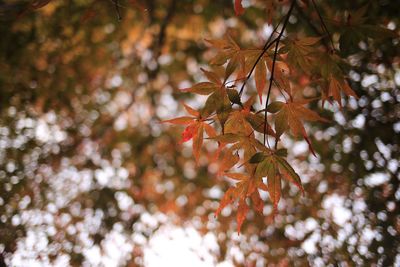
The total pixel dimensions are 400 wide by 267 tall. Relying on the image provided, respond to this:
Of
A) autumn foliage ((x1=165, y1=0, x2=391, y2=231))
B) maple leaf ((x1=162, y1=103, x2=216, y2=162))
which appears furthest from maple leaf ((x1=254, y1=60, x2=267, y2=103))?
maple leaf ((x1=162, y1=103, x2=216, y2=162))

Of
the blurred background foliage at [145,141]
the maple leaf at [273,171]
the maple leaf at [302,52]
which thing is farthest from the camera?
the blurred background foliage at [145,141]

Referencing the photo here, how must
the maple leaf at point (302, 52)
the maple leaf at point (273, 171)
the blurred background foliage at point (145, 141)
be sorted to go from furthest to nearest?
1. the blurred background foliage at point (145, 141)
2. the maple leaf at point (302, 52)
3. the maple leaf at point (273, 171)

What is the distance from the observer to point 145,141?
3334mm

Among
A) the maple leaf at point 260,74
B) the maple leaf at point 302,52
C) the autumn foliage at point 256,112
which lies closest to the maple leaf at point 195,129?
the autumn foliage at point 256,112

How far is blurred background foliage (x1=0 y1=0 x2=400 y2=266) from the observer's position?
1.72m

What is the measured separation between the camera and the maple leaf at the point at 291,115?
0.93 metres

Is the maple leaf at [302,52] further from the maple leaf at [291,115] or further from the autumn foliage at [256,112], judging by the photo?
the maple leaf at [291,115]

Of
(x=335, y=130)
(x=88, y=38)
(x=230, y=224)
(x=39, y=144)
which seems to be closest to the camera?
(x=335, y=130)

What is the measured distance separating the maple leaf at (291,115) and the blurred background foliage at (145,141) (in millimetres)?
268

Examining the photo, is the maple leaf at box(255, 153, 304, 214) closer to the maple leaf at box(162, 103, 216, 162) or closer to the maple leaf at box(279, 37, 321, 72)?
the maple leaf at box(162, 103, 216, 162)

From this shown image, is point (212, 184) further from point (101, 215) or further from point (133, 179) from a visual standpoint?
point (101, 215)

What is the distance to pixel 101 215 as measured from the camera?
2328mm

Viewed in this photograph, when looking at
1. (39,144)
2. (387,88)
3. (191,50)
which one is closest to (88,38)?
(191,50)

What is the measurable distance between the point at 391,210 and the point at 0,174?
1.77m
